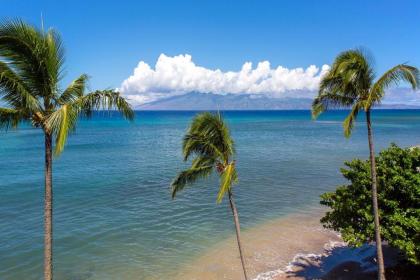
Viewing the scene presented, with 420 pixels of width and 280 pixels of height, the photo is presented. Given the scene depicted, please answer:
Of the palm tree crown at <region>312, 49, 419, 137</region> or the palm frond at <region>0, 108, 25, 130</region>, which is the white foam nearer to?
the palm tree crown at <region>312, 49, 419, 137</region>

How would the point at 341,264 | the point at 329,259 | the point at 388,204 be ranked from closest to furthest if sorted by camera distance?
the point at 388,204
the point at 341,264
the point at 329,259

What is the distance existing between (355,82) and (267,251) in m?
14.2

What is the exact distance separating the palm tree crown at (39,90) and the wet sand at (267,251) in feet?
46.2

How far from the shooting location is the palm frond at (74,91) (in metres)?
10.2

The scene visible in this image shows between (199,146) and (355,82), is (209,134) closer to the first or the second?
(199,146)

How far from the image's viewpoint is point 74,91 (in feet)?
34.0

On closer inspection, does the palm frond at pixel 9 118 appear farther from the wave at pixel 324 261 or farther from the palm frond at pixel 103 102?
the wave at pixel 324 261

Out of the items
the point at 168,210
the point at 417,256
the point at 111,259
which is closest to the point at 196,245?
the point at 111,259

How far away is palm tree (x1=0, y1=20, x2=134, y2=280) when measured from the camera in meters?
9.00

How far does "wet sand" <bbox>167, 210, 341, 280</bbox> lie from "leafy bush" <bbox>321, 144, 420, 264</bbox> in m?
5.00

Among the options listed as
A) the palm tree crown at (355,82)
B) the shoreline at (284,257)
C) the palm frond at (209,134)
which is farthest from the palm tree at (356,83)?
the shoreline at (284,257)

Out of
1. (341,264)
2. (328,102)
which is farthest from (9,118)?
(341,264)

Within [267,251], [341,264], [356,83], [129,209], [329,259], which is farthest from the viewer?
[129,209]

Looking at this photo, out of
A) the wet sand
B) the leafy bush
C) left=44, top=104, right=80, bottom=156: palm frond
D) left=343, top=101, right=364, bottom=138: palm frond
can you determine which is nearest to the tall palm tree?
left=343, top=101, right=364, bottom=138: palm frond
